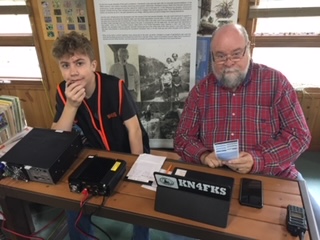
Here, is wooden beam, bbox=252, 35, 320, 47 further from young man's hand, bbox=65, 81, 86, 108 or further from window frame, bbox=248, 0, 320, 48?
young man's hand, bbox=65, 81, 86, 108

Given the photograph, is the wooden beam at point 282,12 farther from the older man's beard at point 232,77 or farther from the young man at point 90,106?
the young man at point 90,106

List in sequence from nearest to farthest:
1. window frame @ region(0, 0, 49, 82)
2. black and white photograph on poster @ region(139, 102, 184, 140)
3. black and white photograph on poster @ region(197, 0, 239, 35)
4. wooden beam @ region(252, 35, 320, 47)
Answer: black and white photograph on poster @ region(197, 0, 239, 35), wooden beam @ region(252, 35, 320, 47), window frame @ region(0, 0, 49, 82), black and white photograph on poster @ region(139, 102, 184, 140)

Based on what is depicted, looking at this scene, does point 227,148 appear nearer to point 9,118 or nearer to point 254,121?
point 254,121

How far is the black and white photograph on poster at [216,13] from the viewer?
1.83 m

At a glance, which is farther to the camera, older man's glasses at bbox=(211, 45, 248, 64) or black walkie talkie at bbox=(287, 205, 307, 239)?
older man's glasses at bbox=(211, 45, 248, 64)

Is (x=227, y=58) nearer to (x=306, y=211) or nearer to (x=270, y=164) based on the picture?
(x=270, y=164)

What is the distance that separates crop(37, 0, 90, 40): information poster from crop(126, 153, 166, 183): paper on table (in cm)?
140

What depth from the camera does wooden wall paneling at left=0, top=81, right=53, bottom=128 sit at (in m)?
2.47

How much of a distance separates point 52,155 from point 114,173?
27 centimetres

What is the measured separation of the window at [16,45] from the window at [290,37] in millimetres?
1856

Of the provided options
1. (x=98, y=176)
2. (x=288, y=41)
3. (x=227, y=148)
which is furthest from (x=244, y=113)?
(x=288, y=41)

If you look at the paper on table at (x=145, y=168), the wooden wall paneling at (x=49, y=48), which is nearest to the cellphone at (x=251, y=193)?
the paper on table at (x=145, y=168)

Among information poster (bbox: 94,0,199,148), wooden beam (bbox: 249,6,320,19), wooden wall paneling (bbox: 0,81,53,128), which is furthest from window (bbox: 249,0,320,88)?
wooden wall paneling (bbox: 0,81,53,128)

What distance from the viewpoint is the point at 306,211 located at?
0.85 m
